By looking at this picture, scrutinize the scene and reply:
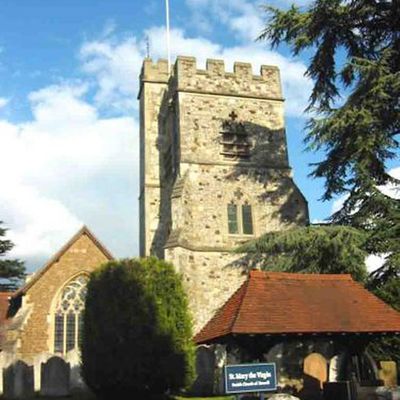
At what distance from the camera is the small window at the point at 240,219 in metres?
27.5

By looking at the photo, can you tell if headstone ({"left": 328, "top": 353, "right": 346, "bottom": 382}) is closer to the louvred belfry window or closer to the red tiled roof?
the red tiled roof

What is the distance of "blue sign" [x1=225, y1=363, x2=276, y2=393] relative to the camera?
1061 centimetres

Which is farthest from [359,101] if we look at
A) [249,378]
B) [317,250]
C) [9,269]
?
[9,269]

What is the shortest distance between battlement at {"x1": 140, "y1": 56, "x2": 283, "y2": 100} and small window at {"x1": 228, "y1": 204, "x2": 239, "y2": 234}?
20.3 feet

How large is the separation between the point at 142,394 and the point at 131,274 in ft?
9.38

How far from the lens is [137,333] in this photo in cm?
1391

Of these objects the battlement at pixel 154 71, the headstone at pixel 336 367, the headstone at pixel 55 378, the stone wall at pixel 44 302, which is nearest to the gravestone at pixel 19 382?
the headstone at pixel 55 378

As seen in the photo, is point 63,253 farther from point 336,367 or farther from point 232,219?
point 336,367

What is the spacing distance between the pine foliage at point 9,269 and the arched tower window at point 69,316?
17.4 metres

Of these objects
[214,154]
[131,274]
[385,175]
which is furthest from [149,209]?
[131,274]

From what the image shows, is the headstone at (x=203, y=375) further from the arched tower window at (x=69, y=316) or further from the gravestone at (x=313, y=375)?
the arched tower window at (x=69, y=316)

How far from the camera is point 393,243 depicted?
1816 cm

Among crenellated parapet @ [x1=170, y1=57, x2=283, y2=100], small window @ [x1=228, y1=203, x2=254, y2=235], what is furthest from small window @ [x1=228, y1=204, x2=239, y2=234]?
crenellated parapet @ [x1=170, y1=57, x2=283, y2=100]

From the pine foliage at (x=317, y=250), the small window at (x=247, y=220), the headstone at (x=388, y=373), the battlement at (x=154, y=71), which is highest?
the battlement at (x=154, y=71)
